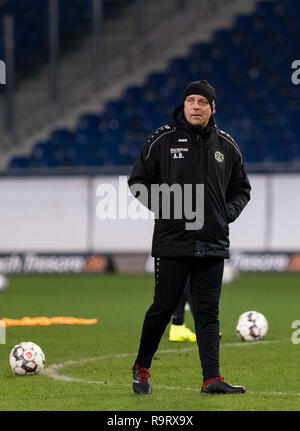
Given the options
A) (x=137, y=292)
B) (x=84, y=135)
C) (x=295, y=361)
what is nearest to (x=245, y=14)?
(x=84, y=135)

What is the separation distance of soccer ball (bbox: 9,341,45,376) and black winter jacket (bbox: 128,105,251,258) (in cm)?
198

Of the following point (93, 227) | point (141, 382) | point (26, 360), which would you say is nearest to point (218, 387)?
point (141, 382)

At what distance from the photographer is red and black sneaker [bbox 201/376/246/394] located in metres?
8.18

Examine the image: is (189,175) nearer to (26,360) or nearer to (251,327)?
(26,360)

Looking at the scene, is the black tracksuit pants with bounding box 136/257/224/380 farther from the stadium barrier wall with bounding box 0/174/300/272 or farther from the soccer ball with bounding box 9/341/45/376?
the stadium barrier wall with bounding box 0/174/300/272

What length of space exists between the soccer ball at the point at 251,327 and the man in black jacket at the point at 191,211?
3792 mm

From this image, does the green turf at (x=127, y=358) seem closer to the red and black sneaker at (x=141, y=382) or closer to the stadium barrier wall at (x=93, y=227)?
the red and black sneaker at (x=141, y=382)

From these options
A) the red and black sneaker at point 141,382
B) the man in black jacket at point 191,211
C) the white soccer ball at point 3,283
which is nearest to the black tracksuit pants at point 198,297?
the man in black jacket at point 191,211

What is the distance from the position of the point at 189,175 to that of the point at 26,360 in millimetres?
2568

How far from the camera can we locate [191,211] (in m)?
8.12

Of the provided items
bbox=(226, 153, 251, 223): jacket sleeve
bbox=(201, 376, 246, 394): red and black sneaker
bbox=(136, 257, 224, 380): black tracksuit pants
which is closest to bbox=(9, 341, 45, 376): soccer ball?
bbox=(136, 257, 224, 380): black tracksuit pants

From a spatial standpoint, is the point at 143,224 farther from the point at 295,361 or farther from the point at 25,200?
the point at 295,361

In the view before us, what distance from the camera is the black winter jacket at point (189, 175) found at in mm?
8094

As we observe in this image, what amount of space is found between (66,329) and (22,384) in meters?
4.54
